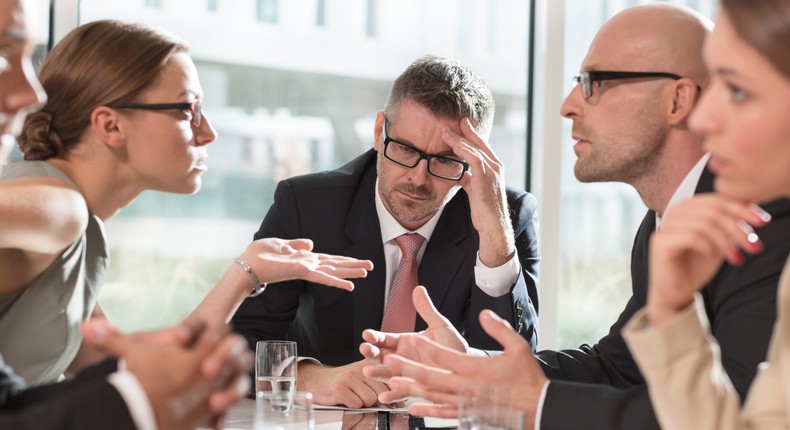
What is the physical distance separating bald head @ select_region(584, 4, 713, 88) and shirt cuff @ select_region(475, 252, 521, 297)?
0.76 m

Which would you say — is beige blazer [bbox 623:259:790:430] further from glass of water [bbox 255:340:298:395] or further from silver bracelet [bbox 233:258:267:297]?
silver bracelet [bbox 233:258:267:297]

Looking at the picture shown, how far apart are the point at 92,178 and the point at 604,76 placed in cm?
157

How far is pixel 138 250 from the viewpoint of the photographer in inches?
192

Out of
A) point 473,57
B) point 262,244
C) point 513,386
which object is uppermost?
point 473,57

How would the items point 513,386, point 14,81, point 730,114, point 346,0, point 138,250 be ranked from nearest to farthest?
point 730,114, point 14,81, point 513,386, point 138,250, point 346,0

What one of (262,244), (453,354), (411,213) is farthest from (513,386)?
(411,213)

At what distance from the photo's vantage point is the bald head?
2.88 metres

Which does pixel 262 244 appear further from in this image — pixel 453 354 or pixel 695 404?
pixel 695 404

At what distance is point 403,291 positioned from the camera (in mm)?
3375

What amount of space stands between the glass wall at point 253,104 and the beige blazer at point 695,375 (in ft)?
11.9

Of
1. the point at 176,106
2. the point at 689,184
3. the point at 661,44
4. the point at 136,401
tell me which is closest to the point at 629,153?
the point at 689,184

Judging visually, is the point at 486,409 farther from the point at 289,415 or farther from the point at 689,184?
the point at 689,184

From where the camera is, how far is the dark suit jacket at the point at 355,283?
3275mm

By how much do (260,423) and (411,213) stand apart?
157 centimetres
